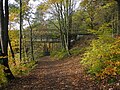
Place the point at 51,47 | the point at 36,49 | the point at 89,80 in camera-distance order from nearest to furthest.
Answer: the point at 89,80, the point at 36,49, the point at 51,47

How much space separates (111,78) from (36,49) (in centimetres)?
4350

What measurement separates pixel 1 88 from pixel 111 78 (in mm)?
4585

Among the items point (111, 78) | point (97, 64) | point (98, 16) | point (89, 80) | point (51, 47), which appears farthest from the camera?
A: point (51, 47)

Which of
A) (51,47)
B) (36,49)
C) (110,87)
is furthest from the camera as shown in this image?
(51,47)

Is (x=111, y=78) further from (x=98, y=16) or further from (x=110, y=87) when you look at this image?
(x=98, y=16)

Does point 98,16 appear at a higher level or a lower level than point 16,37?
higher

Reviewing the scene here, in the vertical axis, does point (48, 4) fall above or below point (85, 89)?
above

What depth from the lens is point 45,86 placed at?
32.4ft

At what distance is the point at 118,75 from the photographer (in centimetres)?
947

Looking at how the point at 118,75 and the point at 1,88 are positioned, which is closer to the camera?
the point at 118,75

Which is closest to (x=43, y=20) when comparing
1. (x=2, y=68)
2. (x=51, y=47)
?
(x=51, y=47)

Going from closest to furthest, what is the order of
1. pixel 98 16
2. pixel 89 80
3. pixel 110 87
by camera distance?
pixel 110 87
pixel 89 80
pixel 98 16

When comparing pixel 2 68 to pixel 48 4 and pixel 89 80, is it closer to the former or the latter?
pixel 89 80

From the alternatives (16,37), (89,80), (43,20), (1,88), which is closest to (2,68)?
(1,88)
